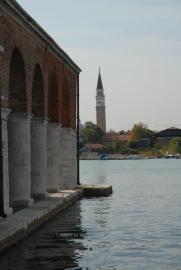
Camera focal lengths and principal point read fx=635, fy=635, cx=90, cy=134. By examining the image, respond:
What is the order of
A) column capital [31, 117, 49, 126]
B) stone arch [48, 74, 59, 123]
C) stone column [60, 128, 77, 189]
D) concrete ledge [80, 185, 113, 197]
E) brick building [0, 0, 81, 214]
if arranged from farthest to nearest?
1. concrete ledge [80, 185, 113, 197]
2. stone column [60, 128, 77, 189]
3. stone arch [48, 74, 59, 123]
4. column capital [31, 117, 49, 126]
5. brick building [0, 0, 81, 214]

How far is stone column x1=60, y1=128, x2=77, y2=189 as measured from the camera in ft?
120

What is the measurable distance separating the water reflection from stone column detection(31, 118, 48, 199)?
195 inches

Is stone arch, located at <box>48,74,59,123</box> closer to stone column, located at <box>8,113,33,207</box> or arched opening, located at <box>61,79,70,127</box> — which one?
arched opening, located at <box>61,79,70,127</box>

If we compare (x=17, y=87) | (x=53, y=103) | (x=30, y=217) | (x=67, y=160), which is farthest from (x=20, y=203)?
(x=67, y=160)

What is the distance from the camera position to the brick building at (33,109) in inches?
897

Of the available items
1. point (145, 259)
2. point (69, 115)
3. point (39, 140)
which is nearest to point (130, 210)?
point (39, 140)

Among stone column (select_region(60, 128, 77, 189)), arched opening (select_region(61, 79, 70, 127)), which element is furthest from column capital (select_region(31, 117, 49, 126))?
arched opening (select_region(61, 79, 70, 127))

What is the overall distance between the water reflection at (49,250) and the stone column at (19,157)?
→ 1.95m

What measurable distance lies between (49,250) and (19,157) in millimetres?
7505

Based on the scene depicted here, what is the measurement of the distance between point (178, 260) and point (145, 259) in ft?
2.94

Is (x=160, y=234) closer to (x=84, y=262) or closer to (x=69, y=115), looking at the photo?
(x=84, y=262)

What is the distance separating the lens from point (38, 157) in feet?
97.0

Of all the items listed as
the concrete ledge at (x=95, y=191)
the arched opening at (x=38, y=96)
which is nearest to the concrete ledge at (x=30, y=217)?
the arched opening at (x=38, y=96)

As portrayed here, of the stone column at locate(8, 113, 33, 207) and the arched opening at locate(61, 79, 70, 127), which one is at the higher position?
the arched opening at locate(61, 79, 70, 127)
